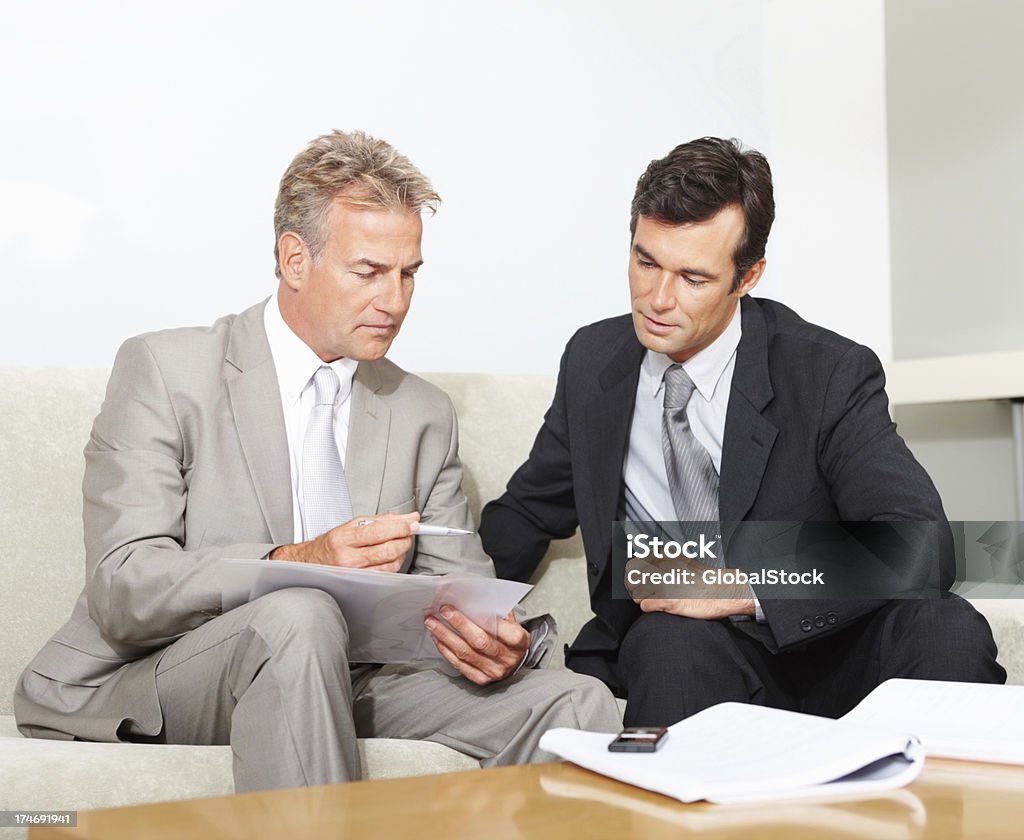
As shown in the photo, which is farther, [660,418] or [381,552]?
[660,418]

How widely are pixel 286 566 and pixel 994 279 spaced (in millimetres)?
2808

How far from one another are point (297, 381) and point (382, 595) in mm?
469

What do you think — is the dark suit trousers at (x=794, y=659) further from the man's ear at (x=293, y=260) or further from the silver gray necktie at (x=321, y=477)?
the man's ear at (x=293, y=260)

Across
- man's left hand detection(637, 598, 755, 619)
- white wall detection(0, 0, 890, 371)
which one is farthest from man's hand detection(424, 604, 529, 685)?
white wall detection(0, 0, 890, 371)

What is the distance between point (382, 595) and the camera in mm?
1540

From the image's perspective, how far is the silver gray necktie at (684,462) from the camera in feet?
6.46

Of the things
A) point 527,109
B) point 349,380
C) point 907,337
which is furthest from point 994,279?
point 349,380

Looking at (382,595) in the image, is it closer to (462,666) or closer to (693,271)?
(462,666)

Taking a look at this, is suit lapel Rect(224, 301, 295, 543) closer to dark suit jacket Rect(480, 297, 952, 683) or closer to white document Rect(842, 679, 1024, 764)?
dark suit jacket Rect(480, 297, 952, 683)

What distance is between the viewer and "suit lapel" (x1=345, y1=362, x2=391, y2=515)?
72.6 inches

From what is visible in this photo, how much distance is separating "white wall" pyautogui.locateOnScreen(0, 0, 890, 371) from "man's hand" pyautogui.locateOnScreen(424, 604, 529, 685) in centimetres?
112

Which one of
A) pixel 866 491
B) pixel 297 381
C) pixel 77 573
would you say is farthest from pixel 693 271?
pixel 77 573

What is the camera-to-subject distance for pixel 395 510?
1876 millimetres

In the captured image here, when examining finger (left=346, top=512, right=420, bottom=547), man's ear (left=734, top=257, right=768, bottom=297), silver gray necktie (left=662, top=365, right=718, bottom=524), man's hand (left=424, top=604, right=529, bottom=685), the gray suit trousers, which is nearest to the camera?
the gray suit trousers
